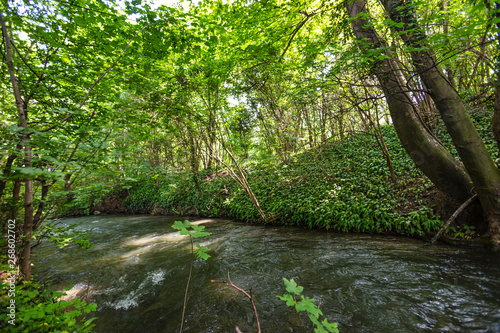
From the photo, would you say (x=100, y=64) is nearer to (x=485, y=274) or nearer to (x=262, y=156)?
(x=485, y=274)

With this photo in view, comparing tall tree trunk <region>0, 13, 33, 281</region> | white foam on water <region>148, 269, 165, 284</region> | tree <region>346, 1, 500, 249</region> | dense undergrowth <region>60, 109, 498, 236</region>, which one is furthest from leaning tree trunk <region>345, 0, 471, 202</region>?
white foam on water <region>148, 269, 165, 284</region>

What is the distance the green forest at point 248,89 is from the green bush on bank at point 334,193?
47 mm

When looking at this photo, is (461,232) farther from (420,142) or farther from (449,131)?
(449,131)

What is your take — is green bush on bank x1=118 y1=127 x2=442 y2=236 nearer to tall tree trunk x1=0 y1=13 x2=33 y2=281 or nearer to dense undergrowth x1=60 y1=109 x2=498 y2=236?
dense undergrowth x1=60 y1=109 x2=498 y2=236

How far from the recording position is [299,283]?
10.5ft

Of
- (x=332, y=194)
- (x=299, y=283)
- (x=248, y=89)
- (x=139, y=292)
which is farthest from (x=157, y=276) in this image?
(x=332, y=194)

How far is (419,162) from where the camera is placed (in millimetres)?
3953

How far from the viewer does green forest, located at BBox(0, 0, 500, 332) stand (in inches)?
86.4

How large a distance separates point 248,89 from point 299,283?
451 centimetres

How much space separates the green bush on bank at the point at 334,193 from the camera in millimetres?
4898

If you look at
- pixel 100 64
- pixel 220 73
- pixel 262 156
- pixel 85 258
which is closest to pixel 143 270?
pixel 85 258

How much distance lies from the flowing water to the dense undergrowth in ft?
1.78

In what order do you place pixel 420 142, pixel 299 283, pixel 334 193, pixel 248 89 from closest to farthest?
pixel 299 283 < pixel 420 142 < pixel 248 89 < pixel 334 193

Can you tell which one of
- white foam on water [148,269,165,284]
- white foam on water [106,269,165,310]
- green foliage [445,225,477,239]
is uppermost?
green foliage [445,225,477,239]
